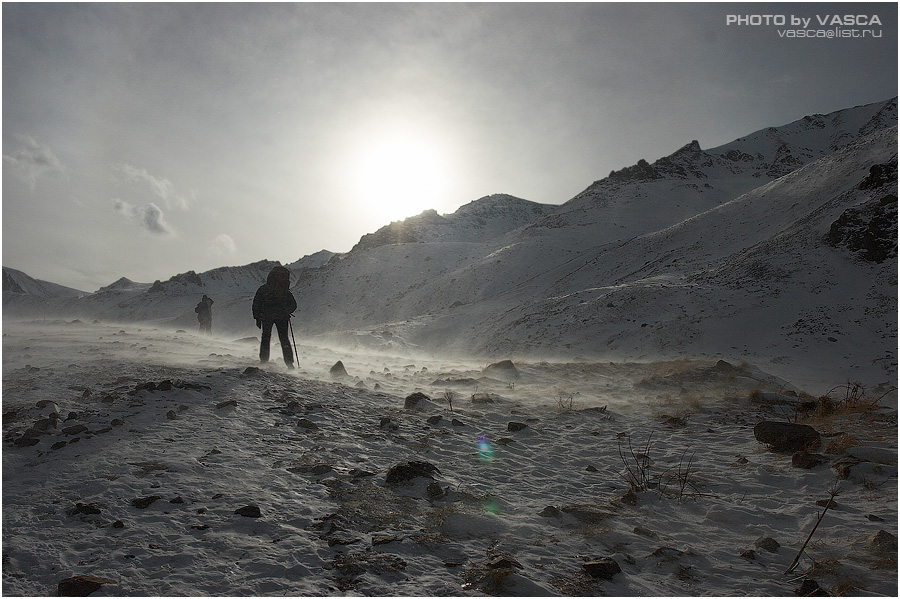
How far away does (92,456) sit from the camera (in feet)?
13.3

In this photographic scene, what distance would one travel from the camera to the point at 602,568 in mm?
2973

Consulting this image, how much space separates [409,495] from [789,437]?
4.82 metres

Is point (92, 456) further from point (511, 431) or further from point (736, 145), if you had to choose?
point (736, 145)

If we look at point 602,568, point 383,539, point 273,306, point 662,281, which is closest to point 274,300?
point 273,306

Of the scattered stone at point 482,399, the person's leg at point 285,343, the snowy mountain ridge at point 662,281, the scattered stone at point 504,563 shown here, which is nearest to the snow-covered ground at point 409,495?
the scattered stone at point 504,563

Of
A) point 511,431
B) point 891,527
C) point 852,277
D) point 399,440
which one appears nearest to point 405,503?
point 399,440

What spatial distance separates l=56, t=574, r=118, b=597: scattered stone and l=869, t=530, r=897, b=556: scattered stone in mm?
5426

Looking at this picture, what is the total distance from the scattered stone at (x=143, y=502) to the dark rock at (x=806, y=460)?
653 centimetres

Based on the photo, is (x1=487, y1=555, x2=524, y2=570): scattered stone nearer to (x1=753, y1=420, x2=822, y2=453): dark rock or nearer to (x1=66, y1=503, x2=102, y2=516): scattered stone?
(x1=66, y1=503, x2=102, y2=516): scattered stone

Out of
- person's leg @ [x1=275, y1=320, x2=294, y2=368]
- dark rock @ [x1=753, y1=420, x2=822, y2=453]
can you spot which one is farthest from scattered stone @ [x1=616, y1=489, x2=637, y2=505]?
person's leg @ [x1=275, y1=320, x2=294, y2=368]

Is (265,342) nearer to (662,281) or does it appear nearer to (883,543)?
(883,543)

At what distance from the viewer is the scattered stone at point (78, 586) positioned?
2.40 meters

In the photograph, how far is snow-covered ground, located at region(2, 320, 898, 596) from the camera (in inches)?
112

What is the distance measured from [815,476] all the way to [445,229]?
8889cm
